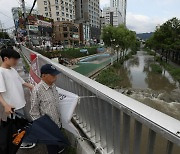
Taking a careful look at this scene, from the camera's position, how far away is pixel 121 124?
1443 millimetres

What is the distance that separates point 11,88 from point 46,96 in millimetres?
556

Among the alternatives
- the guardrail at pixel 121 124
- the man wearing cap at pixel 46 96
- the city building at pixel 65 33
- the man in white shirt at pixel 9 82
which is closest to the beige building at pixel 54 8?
the city building at pixel 65 33

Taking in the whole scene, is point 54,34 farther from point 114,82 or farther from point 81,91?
point 81,91

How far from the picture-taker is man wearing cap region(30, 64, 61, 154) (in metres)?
1.81

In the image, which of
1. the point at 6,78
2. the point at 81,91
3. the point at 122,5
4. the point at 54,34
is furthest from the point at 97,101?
the point at 122,5

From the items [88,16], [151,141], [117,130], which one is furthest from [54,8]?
[151,141]

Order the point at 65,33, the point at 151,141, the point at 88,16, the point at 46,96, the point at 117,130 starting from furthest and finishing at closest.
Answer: the point at 88,16, the point at 65,33, the point at 46,96, the point at 117,130, the point at 151,141

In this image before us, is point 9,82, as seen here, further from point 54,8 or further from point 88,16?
point 88,16

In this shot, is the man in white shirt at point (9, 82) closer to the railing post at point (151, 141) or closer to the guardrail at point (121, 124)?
the guardrail at point (121, 124)

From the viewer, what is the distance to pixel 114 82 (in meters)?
16.8

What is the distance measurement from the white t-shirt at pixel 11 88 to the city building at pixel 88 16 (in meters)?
60.3

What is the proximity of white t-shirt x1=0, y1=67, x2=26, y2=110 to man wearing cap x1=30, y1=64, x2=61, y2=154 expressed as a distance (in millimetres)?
392

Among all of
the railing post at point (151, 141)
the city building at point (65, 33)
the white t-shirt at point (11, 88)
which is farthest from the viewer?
the city building at point (65, 33)

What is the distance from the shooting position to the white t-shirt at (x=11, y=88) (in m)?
1.96
